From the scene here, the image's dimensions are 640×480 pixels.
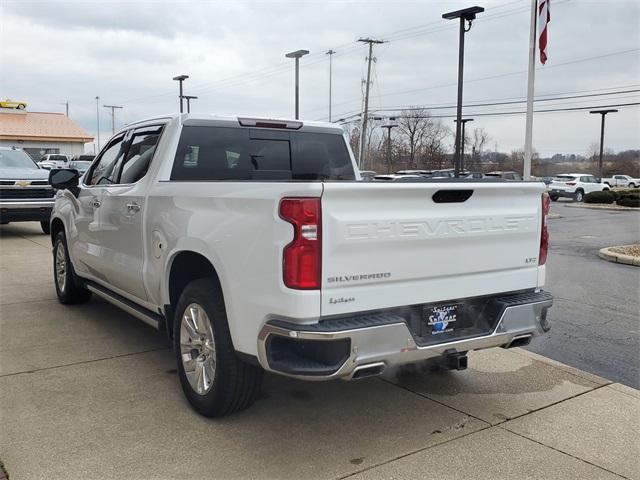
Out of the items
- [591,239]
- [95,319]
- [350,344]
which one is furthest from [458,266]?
[591,239]

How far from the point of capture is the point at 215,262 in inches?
145

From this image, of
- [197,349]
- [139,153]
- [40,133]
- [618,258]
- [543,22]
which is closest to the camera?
[197,349]

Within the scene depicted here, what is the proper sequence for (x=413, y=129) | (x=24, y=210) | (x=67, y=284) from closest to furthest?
1. (x=67, y=284)
2. (x=24, y=210)
3. (x=413, y=129)

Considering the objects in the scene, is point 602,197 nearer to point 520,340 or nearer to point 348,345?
point 520,340

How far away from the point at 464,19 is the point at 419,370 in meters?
18.9

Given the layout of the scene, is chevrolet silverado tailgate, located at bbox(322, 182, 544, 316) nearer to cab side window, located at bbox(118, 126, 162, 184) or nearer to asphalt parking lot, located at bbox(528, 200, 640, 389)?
asphalt parking lot, located at bbox(528, 200, 640, 389)

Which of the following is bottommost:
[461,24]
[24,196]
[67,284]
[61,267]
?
[67,284]

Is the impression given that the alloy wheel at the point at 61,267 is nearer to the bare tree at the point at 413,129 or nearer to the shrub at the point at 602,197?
the shrub at the point at 602,197

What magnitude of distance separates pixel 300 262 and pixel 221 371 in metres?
1.02

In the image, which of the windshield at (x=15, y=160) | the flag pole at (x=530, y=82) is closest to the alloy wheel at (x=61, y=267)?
the windshield at (x=15, y=160)

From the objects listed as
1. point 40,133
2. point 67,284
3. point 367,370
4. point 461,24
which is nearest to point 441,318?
point 367,370

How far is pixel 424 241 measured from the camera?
3506 mm

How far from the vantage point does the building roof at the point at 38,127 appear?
49850 millimetres

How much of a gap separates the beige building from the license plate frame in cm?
5073
